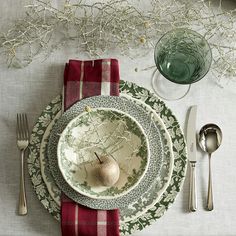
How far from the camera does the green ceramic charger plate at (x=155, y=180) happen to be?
39.7 inches

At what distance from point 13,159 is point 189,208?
0.35 metres

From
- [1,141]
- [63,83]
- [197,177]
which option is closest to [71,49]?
[63,83]

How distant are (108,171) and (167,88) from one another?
0.21 meters

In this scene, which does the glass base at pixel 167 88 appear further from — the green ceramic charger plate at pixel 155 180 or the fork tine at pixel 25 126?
the fork tine at pixel 25 126

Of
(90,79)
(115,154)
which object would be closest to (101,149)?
(115,154)

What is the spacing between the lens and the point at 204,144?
1037mm

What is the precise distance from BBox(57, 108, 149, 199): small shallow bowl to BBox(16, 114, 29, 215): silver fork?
87mm

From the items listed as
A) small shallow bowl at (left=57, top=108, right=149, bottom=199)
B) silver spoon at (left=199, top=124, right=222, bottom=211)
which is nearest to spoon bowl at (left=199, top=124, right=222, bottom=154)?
silver spoon at (left=199, top=124, right=222, bottom=211)

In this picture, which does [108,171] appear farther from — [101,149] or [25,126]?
[25,126]

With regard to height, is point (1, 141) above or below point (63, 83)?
below

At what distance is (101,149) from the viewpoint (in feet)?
3.35

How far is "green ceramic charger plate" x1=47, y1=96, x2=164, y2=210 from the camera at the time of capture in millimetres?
994

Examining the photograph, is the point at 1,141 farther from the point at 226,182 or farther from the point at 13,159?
the point at 226,182

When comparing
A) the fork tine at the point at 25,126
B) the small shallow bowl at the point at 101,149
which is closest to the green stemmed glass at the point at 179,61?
the small shallow bowl at the point at 101,149
